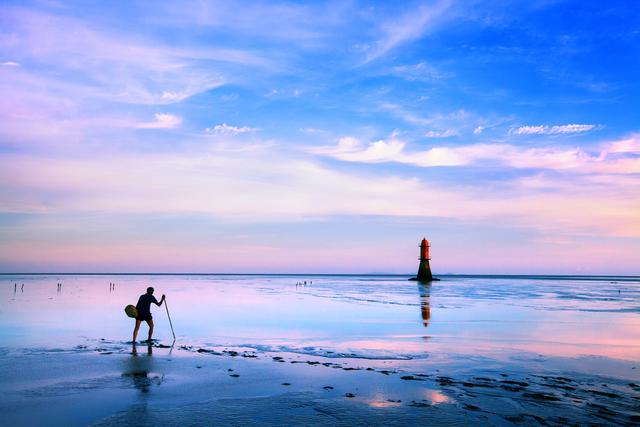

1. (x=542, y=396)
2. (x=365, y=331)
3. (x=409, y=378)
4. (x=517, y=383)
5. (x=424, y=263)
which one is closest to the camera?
(x=542, y=396)

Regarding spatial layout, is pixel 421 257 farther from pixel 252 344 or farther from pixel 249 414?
→ pixel 249 414

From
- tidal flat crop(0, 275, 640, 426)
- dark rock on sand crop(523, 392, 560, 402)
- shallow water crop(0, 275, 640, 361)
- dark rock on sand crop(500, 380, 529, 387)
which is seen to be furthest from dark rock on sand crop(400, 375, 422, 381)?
shallow water crop(0, 275, 640, 361)

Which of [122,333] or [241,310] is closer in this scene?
[122,333]

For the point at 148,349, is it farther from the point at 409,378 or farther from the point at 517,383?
→ the point at 517,383

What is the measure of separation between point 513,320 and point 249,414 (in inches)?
889

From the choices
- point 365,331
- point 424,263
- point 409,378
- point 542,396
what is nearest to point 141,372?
point 409,378

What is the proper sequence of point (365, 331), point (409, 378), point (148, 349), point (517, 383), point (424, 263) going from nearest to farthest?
point (517, 383), point (409, 378), point (148, 349), point (365, 331), point (424, 263)

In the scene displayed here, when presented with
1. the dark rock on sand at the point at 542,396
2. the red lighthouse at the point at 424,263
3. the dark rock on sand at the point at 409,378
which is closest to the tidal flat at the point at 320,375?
the dark rock on sand at the point at 542,396

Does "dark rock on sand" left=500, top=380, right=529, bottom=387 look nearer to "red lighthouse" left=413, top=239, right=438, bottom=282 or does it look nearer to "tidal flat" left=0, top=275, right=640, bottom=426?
"tidal flat" left=0, top=275, right=640, bottom=426

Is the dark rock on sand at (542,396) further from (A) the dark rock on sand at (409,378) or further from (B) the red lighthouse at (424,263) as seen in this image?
(B) the red lighthouse at (424,263)

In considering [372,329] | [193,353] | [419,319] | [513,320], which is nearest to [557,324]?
[513,320]

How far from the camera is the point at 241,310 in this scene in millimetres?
34438

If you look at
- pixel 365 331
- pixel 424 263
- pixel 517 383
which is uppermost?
pixel 424 263

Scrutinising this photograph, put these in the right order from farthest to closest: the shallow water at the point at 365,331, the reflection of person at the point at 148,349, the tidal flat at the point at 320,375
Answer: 1. the shallow water at the point at 365,331
2. the reflection of person at the point at 148,349
3. the tidal flat at the point at 320,375
